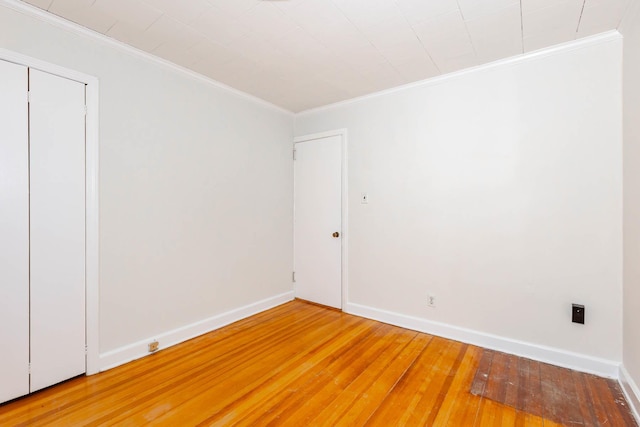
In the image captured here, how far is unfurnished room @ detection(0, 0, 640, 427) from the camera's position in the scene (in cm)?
187

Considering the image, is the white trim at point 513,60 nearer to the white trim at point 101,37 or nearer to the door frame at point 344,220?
the door frame at point 344,220

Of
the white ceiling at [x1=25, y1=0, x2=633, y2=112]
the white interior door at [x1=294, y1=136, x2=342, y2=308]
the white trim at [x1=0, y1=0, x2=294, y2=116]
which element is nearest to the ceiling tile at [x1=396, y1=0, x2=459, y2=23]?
the white ceiling at [x1=25, y1=0, x2=633, y2=112]

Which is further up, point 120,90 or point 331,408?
point 120,90

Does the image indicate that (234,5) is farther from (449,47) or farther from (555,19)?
(555,19)

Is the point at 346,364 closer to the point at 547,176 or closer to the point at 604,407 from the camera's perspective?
the point at 604,407

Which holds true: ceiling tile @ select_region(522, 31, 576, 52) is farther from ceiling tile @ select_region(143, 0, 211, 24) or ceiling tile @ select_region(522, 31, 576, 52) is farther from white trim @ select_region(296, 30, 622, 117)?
ceiling tile @ select_region(143, 0, 211, 24)

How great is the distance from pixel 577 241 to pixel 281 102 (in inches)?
125

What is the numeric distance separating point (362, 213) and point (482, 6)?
6.89 feet

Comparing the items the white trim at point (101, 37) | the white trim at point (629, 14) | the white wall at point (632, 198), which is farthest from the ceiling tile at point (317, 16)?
the white wall at point (632, 198)

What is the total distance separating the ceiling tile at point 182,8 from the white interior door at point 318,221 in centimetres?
201

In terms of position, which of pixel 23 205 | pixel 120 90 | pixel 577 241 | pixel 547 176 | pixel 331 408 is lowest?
pixel 331 408

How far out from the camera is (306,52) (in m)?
2.41

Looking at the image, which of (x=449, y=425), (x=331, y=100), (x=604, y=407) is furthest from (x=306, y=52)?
(x=604, y=407)

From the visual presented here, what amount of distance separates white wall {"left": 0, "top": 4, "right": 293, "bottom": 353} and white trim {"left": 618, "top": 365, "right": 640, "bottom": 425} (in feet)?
10.4
